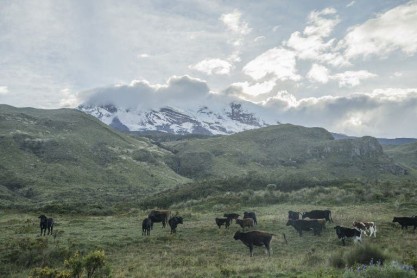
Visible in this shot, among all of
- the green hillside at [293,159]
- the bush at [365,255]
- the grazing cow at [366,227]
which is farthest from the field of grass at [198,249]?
the green hillside at [293,159]

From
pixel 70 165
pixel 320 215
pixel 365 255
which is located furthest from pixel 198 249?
pixel 70 165

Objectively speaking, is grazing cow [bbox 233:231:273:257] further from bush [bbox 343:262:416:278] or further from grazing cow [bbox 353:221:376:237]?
bush [bbox 343:262:416:278]

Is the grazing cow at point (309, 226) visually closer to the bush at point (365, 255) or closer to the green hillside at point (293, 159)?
the bush at point (365, 255)

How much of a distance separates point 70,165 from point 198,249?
382 ft

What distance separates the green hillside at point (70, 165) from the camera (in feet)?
322

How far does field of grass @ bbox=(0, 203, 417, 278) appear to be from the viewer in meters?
18.0

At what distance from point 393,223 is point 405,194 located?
1995 centimetres

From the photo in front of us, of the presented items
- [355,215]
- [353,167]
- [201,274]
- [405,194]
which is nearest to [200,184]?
[405,194]

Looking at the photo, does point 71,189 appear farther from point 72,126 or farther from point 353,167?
point 353,167

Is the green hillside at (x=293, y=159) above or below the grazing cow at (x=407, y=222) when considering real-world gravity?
above

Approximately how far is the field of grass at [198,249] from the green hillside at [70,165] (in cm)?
5174

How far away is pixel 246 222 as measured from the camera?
31344 millimetres

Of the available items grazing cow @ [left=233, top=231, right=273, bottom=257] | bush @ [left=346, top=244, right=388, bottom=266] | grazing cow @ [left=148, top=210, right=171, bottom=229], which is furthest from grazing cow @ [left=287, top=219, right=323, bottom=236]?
grazing cow @ [left=148, top=210, right=171, bottom=229]

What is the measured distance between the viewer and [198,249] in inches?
978
